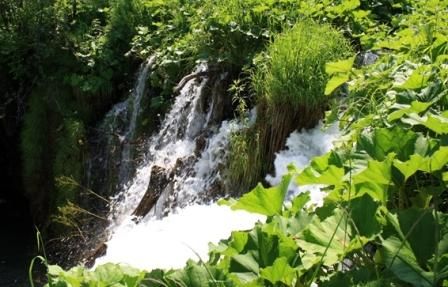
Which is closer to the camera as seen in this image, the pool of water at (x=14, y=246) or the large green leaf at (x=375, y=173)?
the large green leaf at (x=375, y=173)

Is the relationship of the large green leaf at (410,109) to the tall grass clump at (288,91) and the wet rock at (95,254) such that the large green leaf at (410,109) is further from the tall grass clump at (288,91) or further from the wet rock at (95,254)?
the wet rock at (95,254)

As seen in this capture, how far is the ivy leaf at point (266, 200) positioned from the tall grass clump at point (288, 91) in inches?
97.2

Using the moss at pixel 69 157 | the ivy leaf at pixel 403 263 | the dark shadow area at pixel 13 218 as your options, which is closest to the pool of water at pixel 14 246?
the dark shadow area at pixel 13 218

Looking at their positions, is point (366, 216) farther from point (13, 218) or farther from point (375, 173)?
point (13, 218)

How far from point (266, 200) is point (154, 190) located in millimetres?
3543

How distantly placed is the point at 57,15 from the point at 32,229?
270 cm

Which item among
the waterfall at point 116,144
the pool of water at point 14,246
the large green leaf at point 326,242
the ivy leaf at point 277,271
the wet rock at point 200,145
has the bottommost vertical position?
the pool of water at point 14,246

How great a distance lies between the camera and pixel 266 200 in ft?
5.36

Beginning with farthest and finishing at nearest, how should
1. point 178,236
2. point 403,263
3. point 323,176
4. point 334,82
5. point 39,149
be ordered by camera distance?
point 39,149, point 178,236, point 334,82, point 323,176, point 403,263

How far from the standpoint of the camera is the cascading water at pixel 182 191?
12.3ft

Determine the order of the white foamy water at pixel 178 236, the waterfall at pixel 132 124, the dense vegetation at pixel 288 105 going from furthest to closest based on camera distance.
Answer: the waterfall at pixel 132 124, the white foamy water at pixel 178 236, the dense vegetation at pixel 288 105

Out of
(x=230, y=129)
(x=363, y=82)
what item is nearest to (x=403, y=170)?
(x=363, y=82)

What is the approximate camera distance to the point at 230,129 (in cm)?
446

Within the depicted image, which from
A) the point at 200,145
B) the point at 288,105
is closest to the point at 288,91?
the point at 288,105
